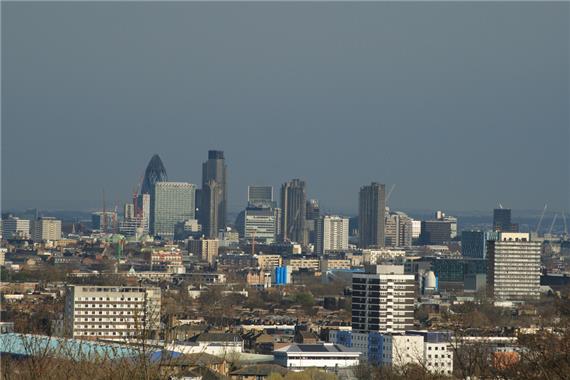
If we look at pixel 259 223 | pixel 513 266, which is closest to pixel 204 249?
pixel 259 223

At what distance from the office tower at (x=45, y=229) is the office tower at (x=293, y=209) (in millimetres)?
14850

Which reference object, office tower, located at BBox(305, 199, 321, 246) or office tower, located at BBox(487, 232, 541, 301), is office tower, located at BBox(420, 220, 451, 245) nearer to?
office tower, located at BBox(305, 199, 321, 246)

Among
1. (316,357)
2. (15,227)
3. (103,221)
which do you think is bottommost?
(316,357)

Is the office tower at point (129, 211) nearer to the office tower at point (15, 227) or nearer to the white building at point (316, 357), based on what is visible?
the office tower at point (15, 227)

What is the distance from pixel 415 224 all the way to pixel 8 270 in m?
56.3

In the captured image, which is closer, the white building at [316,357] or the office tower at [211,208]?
the white building at [316,357]

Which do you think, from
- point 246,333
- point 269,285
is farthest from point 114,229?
point 246,333

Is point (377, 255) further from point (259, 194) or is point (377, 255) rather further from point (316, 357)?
point (316, 357)

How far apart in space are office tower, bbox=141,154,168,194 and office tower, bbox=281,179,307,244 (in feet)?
43.8

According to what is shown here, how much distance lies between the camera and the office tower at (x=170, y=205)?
13900 cm

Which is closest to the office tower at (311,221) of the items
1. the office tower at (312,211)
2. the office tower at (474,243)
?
the office tower at (312,211)

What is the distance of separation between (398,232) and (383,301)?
80.4 m

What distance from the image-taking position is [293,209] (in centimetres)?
13312

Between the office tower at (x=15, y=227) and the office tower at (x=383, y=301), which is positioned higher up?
the office tower at (x=15, y=227)
